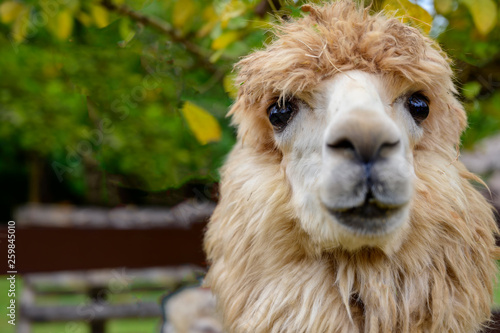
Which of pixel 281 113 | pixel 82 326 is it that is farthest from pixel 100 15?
pixel 82 326

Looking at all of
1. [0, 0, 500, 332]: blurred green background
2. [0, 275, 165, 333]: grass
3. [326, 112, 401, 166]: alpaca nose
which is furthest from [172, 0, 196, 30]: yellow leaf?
[0, 275, 165, 333]: grass

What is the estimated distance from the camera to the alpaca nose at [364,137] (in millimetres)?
1167

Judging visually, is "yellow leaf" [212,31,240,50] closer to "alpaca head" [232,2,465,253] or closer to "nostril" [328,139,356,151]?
"alpaca head" [232,2,465,253]

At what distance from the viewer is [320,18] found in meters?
1.52

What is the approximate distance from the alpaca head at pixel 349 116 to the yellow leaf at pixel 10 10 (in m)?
1.60

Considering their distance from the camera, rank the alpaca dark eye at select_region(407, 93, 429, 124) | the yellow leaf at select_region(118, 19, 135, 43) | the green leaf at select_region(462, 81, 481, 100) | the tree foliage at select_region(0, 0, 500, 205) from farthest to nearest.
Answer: the yellow leaf at select_region(118, 19, 135, 43) → the green leaf at select_region(462, 81, 481, 100) → the tree foliage at select_region(0, 0, 500, 205) → the alpaca dark eye at select_region(407, 93, 429, 124)

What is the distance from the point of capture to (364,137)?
1.17 meters

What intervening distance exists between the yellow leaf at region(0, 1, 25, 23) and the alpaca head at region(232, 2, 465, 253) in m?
1.60

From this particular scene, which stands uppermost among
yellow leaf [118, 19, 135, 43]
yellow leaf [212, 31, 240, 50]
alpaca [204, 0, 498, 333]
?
yellow leaf [118, 19, 135, 43]

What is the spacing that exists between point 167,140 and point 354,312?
4.12 metres

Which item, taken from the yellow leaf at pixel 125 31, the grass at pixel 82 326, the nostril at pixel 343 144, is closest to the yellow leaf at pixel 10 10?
the yellow leaf at pixel 125 31

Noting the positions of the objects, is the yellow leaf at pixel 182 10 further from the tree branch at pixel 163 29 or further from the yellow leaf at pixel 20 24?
the yellow leaf at pixel 20 24

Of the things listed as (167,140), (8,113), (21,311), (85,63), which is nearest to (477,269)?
(85,63)

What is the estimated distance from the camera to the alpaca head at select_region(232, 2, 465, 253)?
120 cm
